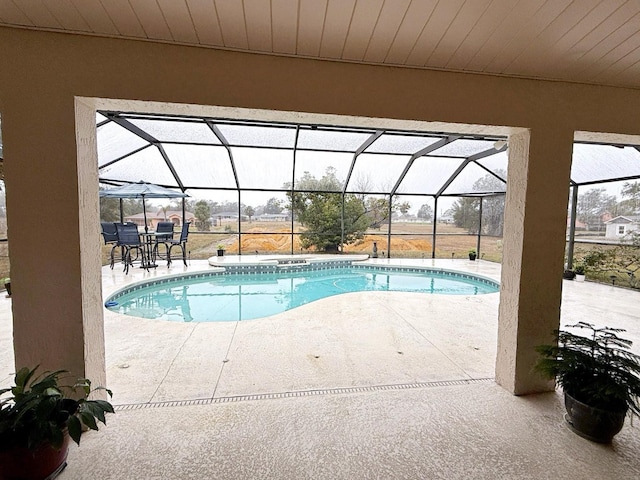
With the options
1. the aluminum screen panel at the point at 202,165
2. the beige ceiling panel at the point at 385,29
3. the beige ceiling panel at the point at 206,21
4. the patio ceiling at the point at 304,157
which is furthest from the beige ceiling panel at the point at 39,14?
the aluminum screen panel at the point at 202,165

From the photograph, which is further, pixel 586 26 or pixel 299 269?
pixel 299 269

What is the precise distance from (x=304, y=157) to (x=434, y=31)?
22.6ft

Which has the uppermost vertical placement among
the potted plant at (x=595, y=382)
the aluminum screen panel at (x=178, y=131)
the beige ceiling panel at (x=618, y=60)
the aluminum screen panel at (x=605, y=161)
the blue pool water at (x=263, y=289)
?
the aluminum screen panel at (x=178, y=131)

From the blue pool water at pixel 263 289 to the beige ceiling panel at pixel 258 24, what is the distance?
4345 millimetres

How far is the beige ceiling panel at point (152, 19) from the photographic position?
1.41 metres

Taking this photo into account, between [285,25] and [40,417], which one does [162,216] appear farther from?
[285,25]

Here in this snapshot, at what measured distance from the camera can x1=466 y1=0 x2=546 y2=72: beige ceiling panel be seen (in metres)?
1.43

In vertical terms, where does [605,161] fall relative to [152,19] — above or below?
above

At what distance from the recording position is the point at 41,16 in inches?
57.8

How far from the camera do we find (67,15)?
146 cm

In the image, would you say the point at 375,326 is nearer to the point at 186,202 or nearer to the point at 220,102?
the point at 220,102

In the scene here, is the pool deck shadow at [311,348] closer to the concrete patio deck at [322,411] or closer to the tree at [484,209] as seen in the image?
the concrete patio deck at [322,411]

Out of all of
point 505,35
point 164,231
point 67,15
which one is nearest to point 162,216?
point 164,231

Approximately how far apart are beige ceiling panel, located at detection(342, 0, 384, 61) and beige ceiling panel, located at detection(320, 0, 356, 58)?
0.08 feet
